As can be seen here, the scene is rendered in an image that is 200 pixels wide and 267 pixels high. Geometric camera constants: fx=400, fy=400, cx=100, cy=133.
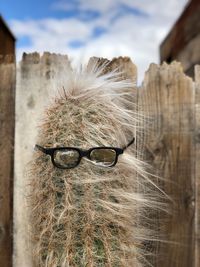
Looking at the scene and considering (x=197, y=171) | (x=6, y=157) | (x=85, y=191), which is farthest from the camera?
(x=6, y=157)

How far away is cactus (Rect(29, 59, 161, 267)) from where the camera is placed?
123 cm

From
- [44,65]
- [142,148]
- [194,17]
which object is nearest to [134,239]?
[142,148]

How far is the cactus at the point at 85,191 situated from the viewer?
1231 millimetres

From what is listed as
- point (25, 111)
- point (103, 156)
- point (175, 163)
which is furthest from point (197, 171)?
point (25, 111)

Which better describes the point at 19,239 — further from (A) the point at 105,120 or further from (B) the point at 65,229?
(A) the point at 105,120

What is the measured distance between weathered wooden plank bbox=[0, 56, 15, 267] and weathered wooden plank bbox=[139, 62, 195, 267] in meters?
0.58

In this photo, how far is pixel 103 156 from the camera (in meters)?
1.26

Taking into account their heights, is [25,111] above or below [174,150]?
above

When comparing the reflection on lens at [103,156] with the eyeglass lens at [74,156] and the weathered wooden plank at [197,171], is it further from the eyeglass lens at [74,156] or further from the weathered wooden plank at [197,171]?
the weathered wooden plank at [197,171]

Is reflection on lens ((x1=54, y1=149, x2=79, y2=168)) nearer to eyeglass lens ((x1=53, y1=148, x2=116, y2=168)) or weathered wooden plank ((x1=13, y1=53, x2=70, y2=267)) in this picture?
eyeglass lens ((x1=53, y1=148, x2=116, y2=168))

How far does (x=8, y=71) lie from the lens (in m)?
1.72

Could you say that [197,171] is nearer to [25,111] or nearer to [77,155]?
[77,155]

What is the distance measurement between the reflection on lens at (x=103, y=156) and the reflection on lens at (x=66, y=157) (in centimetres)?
5

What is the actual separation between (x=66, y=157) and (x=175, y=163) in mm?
530
